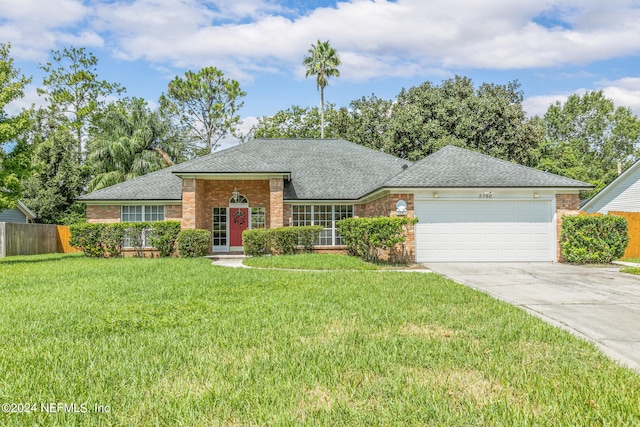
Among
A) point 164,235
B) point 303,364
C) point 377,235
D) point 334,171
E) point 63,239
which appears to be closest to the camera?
point 303,364

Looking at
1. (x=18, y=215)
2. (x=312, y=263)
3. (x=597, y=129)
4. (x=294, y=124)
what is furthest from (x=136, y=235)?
(x=597, y=129)

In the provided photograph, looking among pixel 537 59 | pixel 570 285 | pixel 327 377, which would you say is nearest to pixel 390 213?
pixel 570 285

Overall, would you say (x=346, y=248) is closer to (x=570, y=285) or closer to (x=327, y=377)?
(x=570, y=285)

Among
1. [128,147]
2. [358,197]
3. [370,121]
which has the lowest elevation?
[358,197]

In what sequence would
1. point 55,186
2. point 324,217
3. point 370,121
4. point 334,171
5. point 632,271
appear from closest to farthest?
1. point 632,271
2. point 324,217
3. point 334,171
4. point 55,186
5. point 370,121

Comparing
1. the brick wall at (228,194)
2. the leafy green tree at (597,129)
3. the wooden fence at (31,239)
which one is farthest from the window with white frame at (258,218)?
the leafy green tree at (597,129)

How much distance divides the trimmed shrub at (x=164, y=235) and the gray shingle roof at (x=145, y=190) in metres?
1.96

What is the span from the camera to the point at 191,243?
16.4m

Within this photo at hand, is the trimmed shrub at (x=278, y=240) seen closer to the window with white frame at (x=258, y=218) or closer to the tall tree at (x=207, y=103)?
the window with white frame at (x=258, y=218)

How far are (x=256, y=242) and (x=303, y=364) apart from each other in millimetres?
12677

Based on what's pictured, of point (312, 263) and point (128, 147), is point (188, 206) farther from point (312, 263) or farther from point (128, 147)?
point (128, 147)

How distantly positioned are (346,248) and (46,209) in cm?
2084

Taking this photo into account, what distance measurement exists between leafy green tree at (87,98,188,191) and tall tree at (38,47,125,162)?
9756 millimetres

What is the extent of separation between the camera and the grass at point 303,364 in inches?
121
